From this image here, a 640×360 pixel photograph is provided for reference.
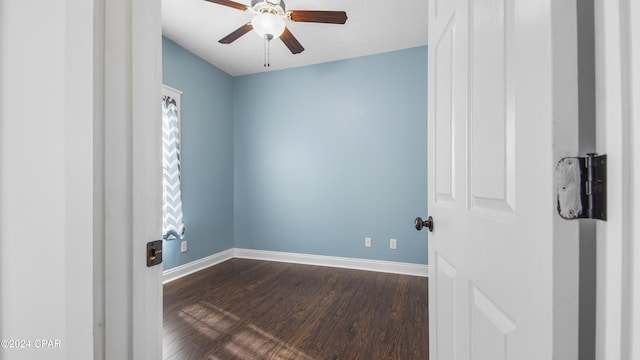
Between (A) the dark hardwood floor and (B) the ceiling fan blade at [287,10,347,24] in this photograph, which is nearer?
(A) the dark hardwood floor

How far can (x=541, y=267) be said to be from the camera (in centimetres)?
37

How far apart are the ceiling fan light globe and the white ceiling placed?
40cm

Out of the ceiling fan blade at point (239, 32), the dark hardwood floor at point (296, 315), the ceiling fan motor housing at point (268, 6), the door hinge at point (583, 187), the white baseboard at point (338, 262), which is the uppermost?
the ceiling fan motor housing at point (268, 6)

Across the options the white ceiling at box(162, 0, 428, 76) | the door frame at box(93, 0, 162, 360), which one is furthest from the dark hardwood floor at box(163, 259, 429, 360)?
the white ceiling at box(162, 0, 428, 76)

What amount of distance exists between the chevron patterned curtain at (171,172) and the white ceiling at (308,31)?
2.50ft

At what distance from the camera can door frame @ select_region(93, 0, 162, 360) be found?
55 cm

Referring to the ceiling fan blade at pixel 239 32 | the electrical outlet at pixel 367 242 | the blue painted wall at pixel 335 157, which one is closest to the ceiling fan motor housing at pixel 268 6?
the ceiling fan blade at pixel 239 32

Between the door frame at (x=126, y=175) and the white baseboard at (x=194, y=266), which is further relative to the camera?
the white baseboard at (x=194, y=266)

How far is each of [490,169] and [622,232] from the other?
0.92 ft

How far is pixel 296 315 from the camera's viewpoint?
80.4 inches

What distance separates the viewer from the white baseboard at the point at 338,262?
2.92 meters

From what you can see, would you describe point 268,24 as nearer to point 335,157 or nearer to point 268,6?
point 268,6

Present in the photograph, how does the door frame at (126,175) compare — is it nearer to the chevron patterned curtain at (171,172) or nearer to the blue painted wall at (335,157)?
the chevron patterned curtain at (171,172)

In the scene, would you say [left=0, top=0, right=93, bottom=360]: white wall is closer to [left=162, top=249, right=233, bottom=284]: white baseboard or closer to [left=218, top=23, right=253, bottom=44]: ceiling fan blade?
[left=218, top=23, right=253, bottom=44]: ceiling fan blade
